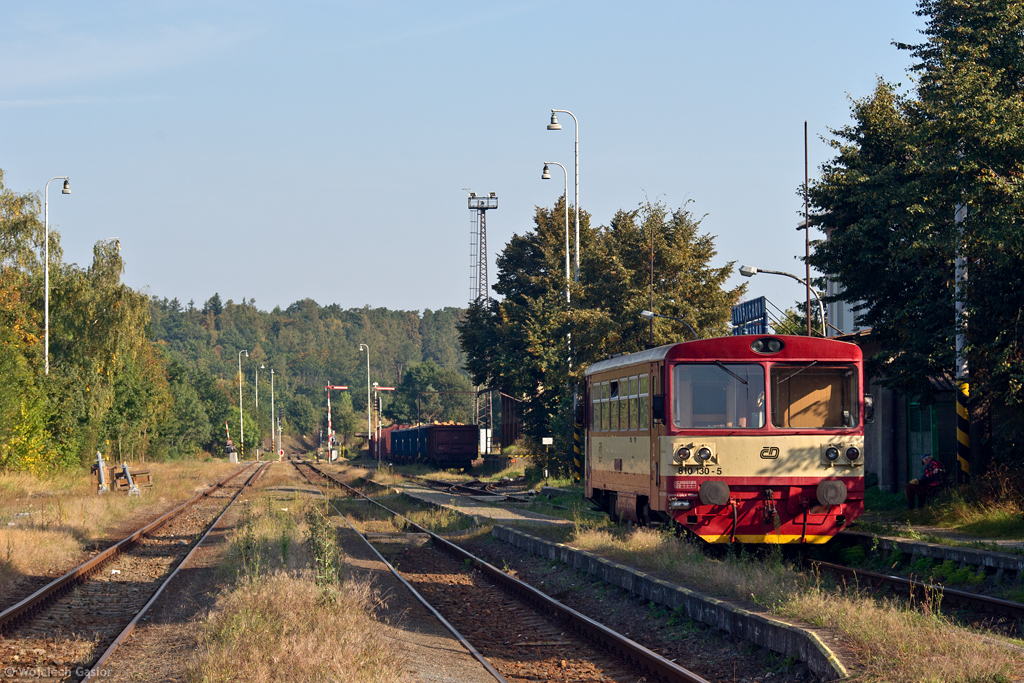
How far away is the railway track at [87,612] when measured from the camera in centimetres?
924

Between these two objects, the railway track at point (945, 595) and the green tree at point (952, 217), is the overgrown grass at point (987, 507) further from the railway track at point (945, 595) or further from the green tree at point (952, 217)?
the railway track at point (945, 595)

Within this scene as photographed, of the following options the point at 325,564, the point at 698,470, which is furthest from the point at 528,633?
the point at 698,470

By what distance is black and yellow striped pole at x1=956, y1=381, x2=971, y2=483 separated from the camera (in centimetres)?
1858

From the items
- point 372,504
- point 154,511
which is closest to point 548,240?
point 372,504

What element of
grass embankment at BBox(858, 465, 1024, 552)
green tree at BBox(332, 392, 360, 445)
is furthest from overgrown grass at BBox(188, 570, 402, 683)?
green tree at BBox(332, 392, 360, 445)

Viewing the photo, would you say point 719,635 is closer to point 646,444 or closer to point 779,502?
point 779,502

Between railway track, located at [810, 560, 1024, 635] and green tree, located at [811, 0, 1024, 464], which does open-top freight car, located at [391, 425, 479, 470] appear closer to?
green tree, located at [811, 0, 1024, 464]

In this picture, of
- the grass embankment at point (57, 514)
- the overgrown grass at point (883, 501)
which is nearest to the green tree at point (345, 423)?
the grass embankment at point (57, 514)

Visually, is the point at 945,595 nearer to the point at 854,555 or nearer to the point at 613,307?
the point at 854,555

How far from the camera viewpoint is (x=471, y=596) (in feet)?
44.9

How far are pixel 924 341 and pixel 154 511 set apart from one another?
2197cm

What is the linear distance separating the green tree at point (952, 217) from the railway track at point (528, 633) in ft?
31.2

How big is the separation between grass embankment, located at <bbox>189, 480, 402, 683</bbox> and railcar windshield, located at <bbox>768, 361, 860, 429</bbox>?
6.22 metres

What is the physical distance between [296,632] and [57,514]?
15.5 m
